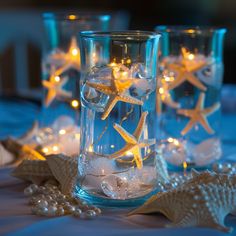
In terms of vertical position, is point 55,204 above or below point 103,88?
below

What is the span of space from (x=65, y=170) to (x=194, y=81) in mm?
325

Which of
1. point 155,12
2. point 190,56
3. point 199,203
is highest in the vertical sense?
point 190,56

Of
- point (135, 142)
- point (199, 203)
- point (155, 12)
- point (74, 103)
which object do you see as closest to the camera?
point (199, 203)

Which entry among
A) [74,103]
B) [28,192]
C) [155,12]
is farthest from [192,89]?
[155,12]

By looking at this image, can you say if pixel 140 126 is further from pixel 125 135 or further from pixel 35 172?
pixel 35 172

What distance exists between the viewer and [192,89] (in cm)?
107

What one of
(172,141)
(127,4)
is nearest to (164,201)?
(172,141)

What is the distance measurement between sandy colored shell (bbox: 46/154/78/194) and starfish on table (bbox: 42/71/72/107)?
32 centimetres

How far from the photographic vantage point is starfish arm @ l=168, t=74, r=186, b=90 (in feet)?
3.50

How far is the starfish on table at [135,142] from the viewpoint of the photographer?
80 centimetres

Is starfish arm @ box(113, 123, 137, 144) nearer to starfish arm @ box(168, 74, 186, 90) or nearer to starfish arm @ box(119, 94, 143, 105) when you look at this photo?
starfish arm @ box(119, 94, 143, 105)

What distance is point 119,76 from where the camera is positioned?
79 centimetres

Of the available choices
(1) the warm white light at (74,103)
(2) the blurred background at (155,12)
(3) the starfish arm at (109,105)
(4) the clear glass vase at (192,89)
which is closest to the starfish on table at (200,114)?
(4) the clear glass vase at (192,89)

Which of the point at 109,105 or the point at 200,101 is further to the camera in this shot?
the point at 200,101
